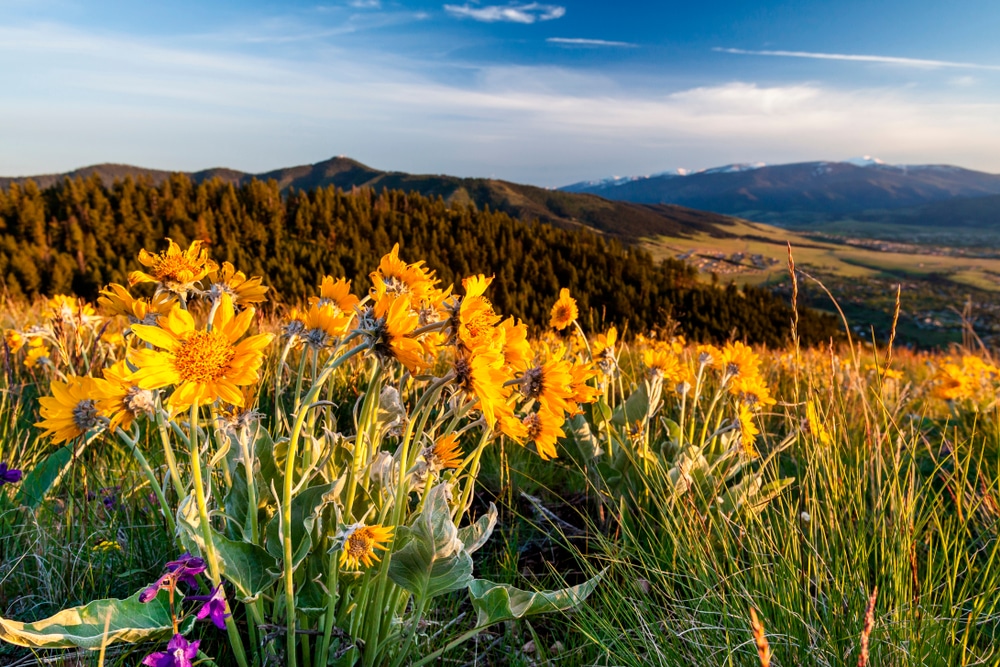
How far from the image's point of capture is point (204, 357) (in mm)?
1074

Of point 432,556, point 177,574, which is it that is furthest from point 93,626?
point 432,556

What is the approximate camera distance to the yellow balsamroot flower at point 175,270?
1481 millimetres

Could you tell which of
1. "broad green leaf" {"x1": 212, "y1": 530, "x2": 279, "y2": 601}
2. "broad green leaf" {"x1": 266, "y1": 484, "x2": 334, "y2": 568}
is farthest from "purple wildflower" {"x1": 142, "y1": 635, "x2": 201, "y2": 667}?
"broad green leaf" {"x1": 266, "y1": 484, "x2": 334, "y2": 568}

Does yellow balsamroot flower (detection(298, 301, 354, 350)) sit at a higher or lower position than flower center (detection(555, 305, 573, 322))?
higher

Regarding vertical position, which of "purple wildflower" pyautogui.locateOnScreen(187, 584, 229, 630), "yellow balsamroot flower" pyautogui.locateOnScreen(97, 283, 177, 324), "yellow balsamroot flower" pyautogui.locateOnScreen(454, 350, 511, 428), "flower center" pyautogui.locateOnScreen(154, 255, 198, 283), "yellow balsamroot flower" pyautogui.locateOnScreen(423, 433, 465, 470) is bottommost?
"purple wildflower" pyautogui.locateOnScreen(187, 584, 229, 630)

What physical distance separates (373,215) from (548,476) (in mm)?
36065

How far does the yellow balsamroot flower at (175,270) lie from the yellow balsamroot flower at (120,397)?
0.38 meters

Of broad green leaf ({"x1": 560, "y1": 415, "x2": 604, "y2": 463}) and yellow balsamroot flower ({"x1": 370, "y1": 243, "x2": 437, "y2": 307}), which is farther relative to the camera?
broad green leaf ({"x1": 560, "y1": 415, "x2": 604, "y2": 463})

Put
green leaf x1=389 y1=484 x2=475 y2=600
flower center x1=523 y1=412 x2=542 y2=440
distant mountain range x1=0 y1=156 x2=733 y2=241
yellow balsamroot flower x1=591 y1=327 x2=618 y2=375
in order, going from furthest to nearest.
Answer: distant mountain range x1=0 y1=156 x2=733 y2=241, yellow balsamroot flower x1=591 y1=327 x2=618 y2=375, flower center x1=523 y1=412 x2=542 y2=440, green leaf x1=389 y1=484 x2=475 y2=600

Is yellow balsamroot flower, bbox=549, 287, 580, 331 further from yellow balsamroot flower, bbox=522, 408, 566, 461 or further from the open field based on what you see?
yellow balsamroot flower, bbox=522, 408, 566, 461

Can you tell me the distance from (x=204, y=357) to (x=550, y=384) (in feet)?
2.37

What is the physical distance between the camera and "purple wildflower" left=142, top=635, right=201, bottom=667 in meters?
1.12

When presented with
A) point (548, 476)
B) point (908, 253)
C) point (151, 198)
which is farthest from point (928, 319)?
point (548, 476)

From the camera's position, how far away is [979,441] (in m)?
3.67
